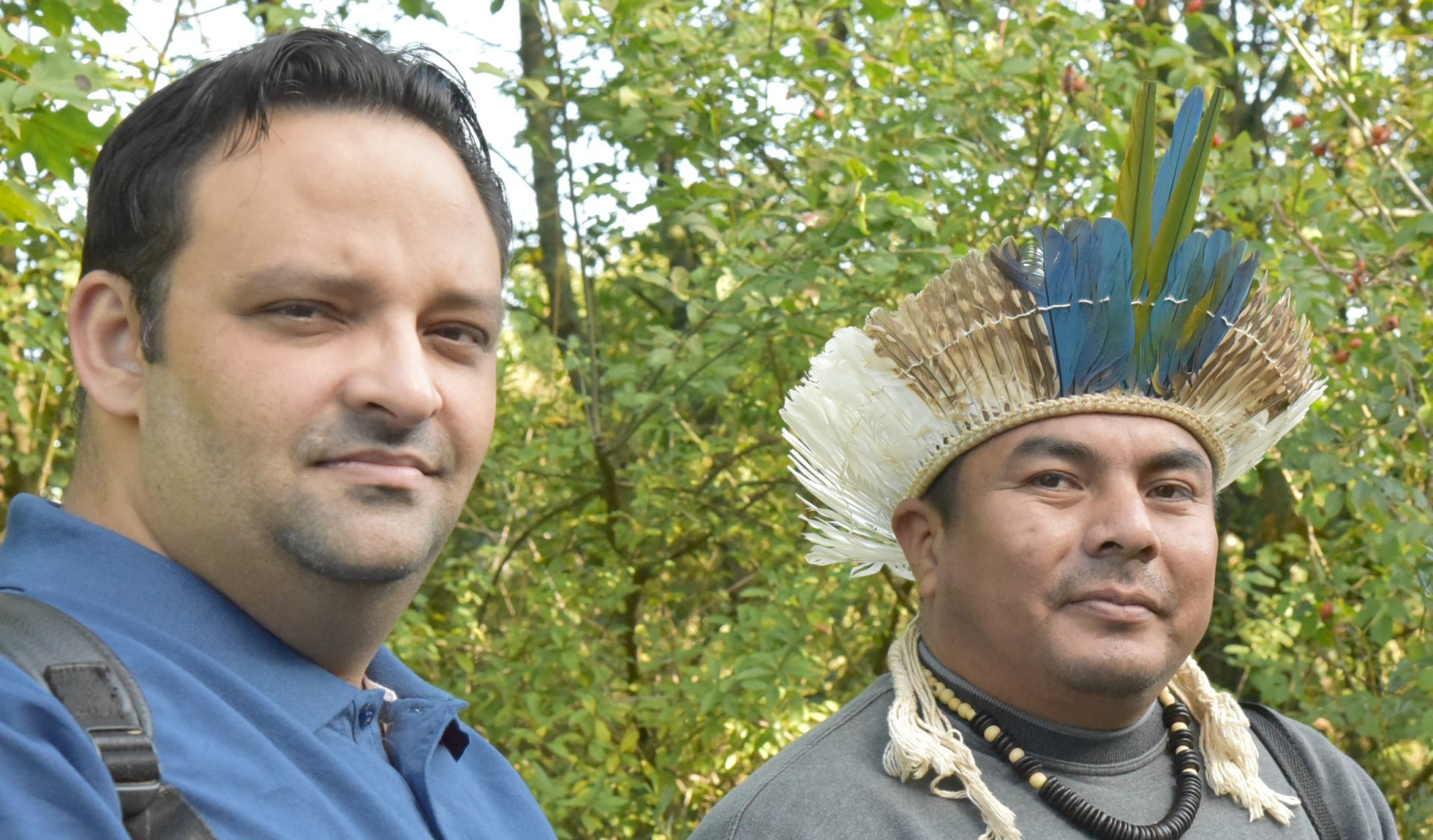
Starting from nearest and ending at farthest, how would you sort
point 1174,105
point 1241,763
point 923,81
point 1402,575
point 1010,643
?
point 1010,643, point 1241,763, point 1402,575, point 923,81, point 1174,105

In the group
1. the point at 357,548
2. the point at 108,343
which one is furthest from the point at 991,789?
the point at 108,343

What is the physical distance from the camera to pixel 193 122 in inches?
68.0

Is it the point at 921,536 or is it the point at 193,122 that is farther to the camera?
the point at 921,536

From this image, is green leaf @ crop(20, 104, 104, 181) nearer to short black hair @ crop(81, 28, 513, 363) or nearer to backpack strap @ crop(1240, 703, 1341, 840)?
short black hair @ crop(81, 28, 513, 363)

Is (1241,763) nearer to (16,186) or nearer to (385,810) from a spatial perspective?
(385,810)

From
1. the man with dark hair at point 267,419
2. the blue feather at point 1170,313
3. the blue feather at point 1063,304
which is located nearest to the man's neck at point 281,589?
the man with dark hair at point 267,419

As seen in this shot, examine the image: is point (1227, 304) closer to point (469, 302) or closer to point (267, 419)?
point (469, 302)

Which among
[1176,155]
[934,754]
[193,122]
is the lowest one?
[934,754]

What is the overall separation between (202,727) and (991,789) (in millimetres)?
1442

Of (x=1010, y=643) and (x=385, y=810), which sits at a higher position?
(x=385, y=810)

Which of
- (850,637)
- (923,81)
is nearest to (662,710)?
(850,637)

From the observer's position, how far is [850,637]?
5398mm

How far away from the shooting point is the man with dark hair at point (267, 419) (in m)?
1.62

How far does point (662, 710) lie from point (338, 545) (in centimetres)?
328
